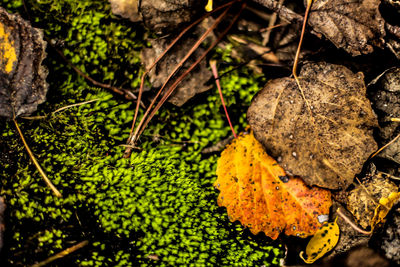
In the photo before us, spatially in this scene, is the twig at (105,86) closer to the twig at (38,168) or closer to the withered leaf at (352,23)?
the twig at (38,168)

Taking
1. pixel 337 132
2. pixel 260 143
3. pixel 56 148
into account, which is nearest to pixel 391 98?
pixel 337 132

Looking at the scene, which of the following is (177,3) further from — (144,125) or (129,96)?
(144,125)

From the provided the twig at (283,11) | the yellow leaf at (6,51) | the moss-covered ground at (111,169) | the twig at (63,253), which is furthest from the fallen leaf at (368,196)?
the yellow leaf at (6,51)

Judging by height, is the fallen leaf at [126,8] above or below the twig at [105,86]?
above

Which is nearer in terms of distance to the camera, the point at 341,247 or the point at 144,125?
the point at 341,247

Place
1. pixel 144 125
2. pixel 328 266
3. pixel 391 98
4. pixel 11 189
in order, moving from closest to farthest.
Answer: pixel 328 266, pixel 11 189, pixel 391 98, pixel 144 125

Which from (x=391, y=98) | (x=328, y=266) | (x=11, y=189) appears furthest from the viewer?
(x=391, y=98)

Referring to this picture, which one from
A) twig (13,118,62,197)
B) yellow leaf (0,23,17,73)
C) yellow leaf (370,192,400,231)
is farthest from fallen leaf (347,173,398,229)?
yellow leaf (0,23,17,73)

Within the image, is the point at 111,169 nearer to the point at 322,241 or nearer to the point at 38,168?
the point at 38,168
